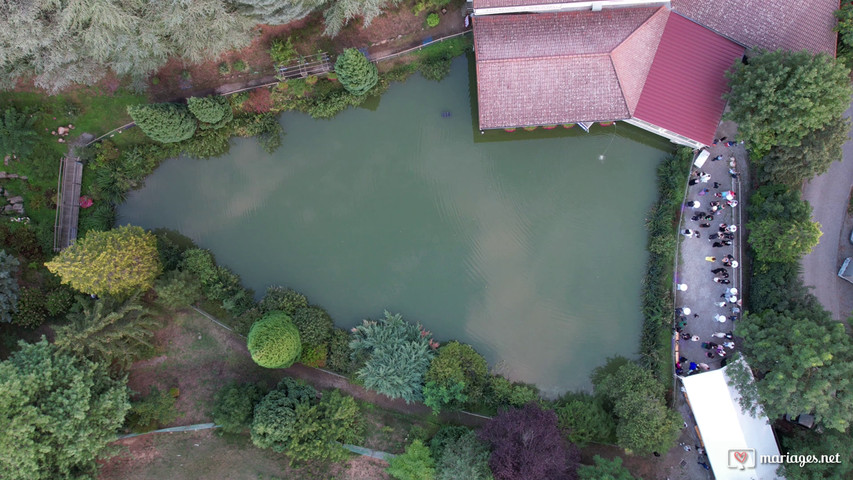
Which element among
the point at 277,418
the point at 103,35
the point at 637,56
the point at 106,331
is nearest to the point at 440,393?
the point at 277,418

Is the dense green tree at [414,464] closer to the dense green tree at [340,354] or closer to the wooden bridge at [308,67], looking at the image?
the dense green tree at [340,354]

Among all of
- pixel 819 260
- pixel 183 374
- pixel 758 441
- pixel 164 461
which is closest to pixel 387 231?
pixel 183 374

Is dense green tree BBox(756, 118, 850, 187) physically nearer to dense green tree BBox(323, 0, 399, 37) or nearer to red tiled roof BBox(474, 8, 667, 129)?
red tiled roof BBox(474, 8, 667, 129)

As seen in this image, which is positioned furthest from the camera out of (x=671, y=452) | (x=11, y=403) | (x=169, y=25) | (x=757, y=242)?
(x=671, y=452)

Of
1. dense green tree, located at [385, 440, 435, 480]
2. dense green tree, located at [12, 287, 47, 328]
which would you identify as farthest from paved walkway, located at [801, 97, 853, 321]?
dense green tree, located at [12, 287, 47, 328]

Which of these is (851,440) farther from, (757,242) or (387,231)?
(387,231)

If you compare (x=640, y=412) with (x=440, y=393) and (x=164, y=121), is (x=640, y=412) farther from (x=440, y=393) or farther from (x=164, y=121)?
(x=164, y=121)
